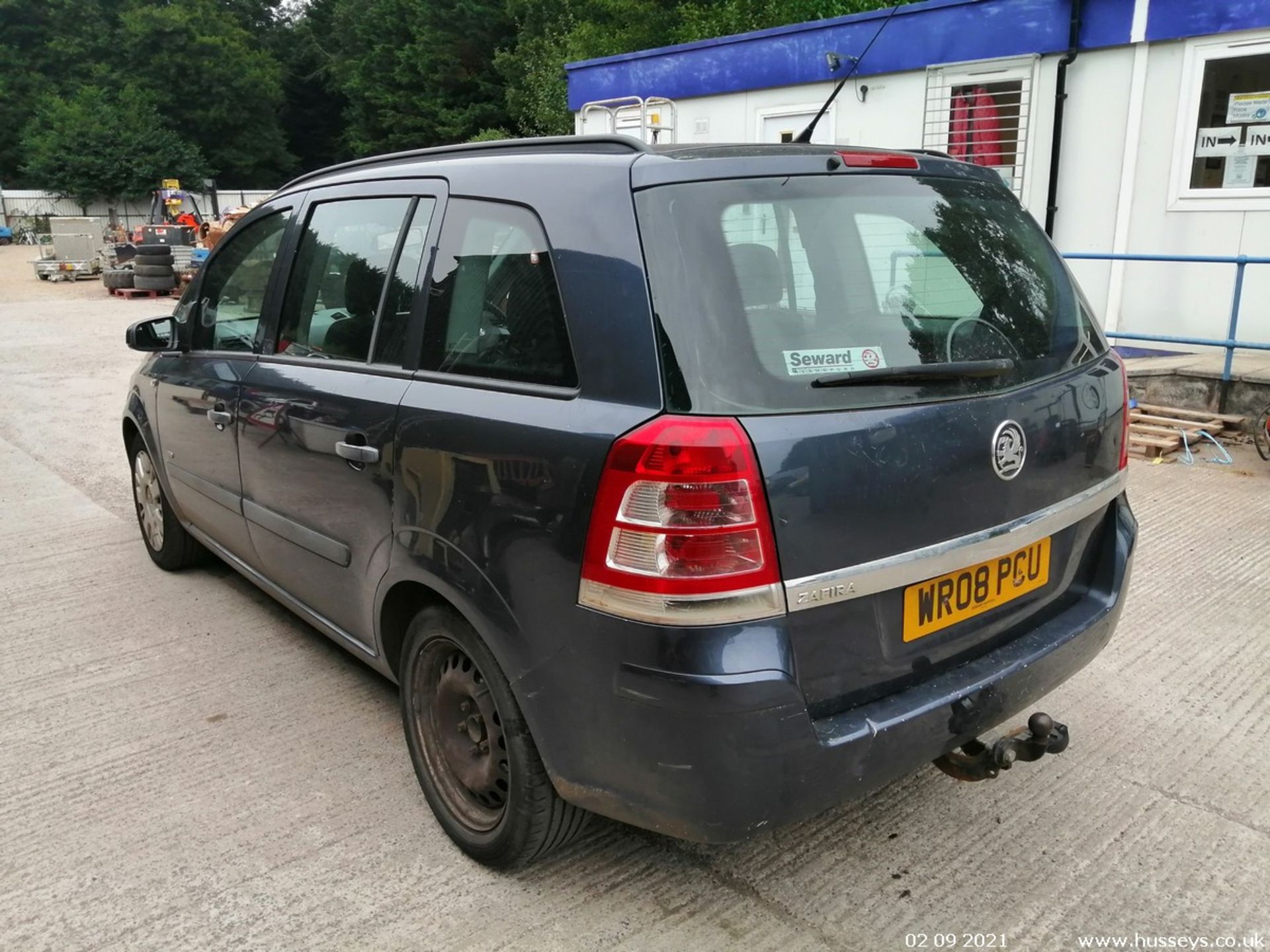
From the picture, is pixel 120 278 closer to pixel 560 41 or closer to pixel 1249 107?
pixel 560 41

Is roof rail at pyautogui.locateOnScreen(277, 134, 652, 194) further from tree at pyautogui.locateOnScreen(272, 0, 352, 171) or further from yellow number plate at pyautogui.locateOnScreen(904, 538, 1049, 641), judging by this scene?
tree at pyautogui.locateOnScreen(272, 0, 352, 171)

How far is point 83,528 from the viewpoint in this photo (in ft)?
18.9

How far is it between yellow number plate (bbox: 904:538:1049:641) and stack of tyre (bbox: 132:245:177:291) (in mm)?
22516

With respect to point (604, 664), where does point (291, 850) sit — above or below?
below

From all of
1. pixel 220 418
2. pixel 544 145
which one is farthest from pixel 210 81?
pixel 544 145

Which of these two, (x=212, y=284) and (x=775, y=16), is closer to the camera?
(x=212, y=284)

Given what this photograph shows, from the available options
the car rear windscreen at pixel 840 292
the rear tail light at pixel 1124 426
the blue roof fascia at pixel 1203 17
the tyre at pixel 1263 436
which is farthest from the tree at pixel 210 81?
the rear tail light at pixel 1124 426

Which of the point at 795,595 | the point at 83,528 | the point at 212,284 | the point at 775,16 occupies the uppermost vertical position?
the point at 775,16

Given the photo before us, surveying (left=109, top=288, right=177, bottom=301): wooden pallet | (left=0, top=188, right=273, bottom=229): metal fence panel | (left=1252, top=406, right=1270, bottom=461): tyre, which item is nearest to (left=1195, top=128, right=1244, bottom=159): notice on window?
(left=1252, top=406, right=1270, bottom=461): tyre

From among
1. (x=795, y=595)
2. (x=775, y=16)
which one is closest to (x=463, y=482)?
(x=795, y=595)

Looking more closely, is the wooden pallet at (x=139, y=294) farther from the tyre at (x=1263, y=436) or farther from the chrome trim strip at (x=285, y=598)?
the tyre at (x=1263, y=436)

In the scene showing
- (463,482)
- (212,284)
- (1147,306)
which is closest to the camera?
(463,482)

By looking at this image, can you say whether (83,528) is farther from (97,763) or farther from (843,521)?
(843,521)

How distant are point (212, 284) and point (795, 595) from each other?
3.21 m
